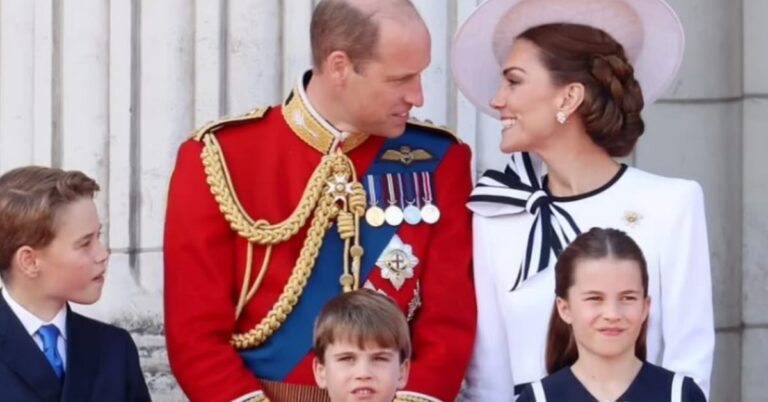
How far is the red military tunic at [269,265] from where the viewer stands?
15.9ft

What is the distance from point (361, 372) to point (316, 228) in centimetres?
51

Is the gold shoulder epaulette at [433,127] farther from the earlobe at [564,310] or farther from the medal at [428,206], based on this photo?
the earlobe at [564,310]

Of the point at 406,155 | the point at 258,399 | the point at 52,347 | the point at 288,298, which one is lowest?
the point at 258,399

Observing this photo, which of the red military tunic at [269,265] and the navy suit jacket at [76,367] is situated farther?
the red military tunic at [269,265]

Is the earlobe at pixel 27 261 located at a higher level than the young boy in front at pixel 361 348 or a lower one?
higher

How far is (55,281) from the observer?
4.77 m

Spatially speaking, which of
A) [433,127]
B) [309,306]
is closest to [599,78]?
[433,127]

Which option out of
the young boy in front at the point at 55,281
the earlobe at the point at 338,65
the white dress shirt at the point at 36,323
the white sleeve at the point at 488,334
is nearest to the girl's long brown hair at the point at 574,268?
the white sleeve at the point at 488,334

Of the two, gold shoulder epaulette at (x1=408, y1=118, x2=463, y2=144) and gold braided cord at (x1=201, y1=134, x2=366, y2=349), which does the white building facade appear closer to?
gold shoulder epaulette at (x1=408, y1=118, x2=463, y2=144)

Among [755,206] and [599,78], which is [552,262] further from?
[755,206]

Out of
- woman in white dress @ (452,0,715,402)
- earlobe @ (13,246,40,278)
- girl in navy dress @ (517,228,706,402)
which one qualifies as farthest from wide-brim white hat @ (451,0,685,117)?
earlobe @ (13,246,40,278)

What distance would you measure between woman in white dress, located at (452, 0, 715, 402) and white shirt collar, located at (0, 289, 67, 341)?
2.98 ft

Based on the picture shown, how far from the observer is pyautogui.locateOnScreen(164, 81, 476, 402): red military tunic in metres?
4.85

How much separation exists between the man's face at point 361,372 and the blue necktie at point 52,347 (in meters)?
0.59
